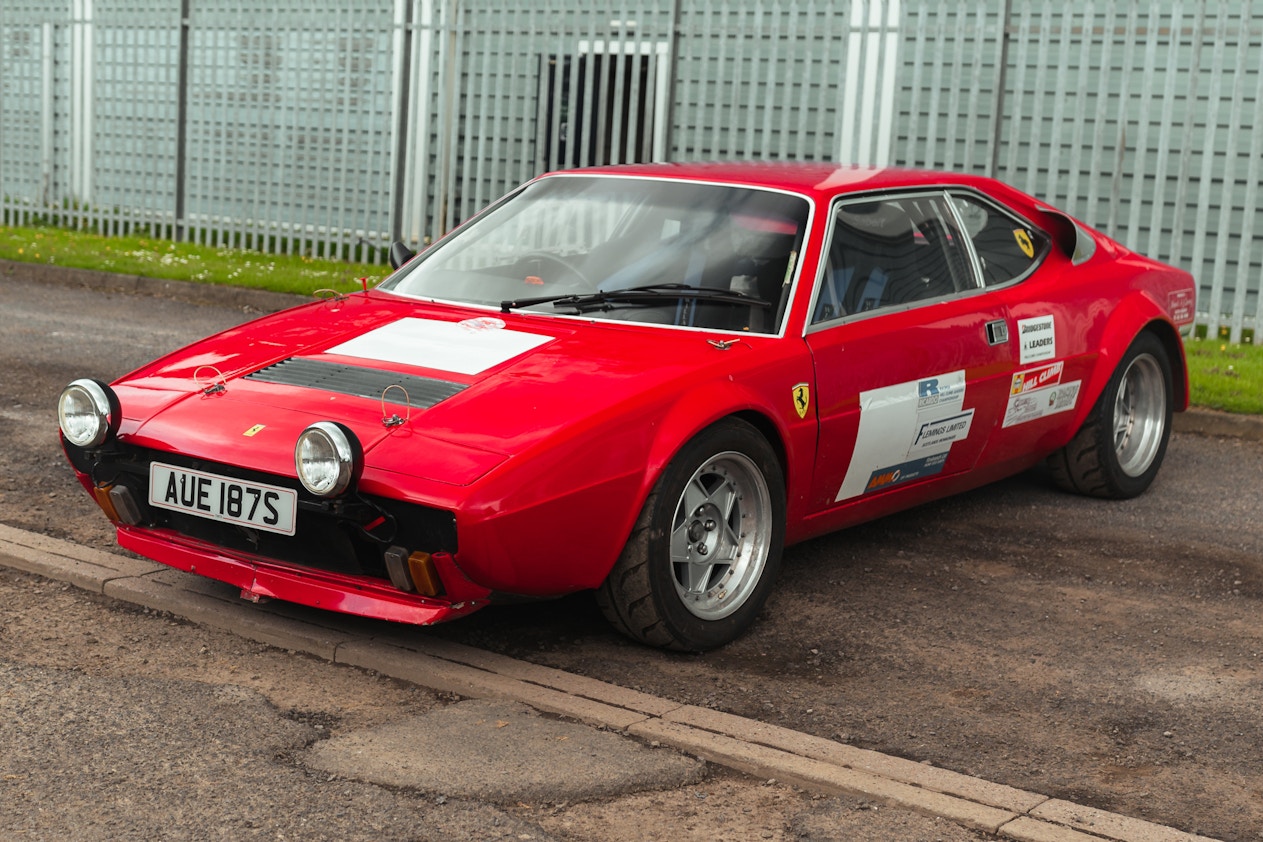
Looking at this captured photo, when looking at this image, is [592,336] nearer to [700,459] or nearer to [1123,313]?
[700,459]

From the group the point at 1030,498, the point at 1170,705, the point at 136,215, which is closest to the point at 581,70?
the point at 136,215

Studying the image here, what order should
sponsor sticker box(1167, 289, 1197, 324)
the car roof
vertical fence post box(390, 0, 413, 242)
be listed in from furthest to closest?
vertical fence post box(390, 0, 413, 242) → sponsor sticker box(1167, 289, 1197, 324) → the car roof

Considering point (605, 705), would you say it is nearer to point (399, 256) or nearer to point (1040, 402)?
point (399, 256)

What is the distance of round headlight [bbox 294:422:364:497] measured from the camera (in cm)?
383

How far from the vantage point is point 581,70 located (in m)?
14.1

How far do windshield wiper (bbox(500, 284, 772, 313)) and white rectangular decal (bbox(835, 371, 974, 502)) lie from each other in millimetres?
546

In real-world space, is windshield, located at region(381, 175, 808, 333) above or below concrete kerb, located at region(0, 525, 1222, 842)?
above

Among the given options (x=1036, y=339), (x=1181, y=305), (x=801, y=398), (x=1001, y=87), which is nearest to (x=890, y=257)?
(x=1036, y=339)

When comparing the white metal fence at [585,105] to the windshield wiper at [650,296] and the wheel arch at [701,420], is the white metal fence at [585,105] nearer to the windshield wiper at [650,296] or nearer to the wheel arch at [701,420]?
the windshield wiper at [650,296]

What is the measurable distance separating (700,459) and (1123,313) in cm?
286

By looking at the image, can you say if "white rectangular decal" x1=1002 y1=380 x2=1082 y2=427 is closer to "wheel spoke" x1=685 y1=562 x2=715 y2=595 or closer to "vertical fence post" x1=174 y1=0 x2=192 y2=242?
"wheel spoke" x1=685 y1=562 x2=715 y2=595

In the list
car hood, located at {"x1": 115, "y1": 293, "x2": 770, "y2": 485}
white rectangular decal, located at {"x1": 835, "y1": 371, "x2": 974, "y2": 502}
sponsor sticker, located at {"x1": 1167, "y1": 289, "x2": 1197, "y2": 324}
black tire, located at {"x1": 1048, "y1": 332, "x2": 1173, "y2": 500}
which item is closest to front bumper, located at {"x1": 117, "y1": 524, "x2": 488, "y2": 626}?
car hood, located at {"x1": 115, "y1": 293, "x2": 770, "y2": 485}

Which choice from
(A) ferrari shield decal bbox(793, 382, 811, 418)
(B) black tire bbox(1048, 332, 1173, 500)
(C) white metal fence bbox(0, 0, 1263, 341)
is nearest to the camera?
(A) ferrari shield decal bbox(793, 382, 811, 418)

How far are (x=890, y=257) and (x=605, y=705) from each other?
2201 millimetres
